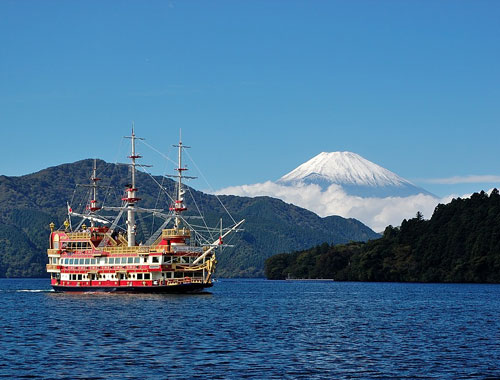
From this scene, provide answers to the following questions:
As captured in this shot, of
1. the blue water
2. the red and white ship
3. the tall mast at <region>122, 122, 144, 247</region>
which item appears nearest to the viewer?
the blue water

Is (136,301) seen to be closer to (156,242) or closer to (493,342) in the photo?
(156,242)

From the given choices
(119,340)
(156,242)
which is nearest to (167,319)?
(119,340)

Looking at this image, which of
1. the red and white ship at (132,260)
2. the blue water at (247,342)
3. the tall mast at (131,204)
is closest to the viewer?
the blue water at (247,342)

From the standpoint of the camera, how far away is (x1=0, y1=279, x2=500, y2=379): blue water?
5034cm

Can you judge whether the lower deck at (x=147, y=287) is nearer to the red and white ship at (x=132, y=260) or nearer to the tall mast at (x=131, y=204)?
the red and white ship at (x=132, y=260)

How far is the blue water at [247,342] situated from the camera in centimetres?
5034

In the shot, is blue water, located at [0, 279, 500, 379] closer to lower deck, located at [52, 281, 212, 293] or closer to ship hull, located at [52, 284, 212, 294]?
lower deck, located at [52, 281, 212, 293]

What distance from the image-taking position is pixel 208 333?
7256 centimetres

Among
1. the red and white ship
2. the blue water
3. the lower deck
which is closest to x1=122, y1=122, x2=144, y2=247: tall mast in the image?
the red and white ship

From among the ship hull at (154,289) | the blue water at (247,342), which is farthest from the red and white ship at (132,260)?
the blue water at (247,342)

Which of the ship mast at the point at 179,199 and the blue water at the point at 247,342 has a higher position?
the ship mast at the point at 179,199

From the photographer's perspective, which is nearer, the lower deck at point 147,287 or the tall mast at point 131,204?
the lower deck at point 147,287

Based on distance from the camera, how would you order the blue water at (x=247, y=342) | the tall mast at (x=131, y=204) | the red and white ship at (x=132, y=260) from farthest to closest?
the tall mast at (x=131, y=204) < the red and white ship at (x=132, y=260) < the blue water at (x=247, y=342)

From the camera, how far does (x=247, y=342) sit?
6531 cm
